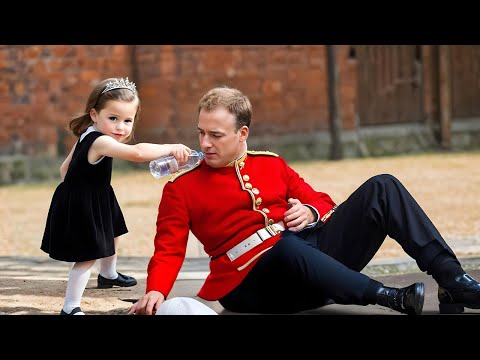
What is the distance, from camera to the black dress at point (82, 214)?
4.61 m

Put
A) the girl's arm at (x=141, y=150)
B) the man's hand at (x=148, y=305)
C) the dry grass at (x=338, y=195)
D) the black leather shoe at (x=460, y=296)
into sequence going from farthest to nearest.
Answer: the dry grass at (x=338, y=195)
the girl's arm at (x=141, y=150)
the black leather shoe at (x=460, y=296)
the man's hand at (x=148, y=305)

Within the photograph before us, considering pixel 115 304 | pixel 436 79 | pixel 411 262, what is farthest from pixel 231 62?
pixel 115 304

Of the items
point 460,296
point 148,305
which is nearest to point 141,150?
point 148,305

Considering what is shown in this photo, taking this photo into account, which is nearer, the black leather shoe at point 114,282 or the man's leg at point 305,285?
the man's leg at point 305,285

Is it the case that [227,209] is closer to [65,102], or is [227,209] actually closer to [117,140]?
[117,140]

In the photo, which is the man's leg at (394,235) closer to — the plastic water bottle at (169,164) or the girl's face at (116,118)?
the plastic water bottle at (169,164)

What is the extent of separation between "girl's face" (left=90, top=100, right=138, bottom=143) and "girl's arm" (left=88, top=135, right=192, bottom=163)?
101 mm

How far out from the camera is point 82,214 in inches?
184

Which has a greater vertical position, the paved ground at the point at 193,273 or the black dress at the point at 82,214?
the black dress at the point at 82,214

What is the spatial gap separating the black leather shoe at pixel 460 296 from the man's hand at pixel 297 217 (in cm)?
62

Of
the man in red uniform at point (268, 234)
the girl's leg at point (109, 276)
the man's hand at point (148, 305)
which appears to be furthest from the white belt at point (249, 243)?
the girl's leg at point (109, 276)

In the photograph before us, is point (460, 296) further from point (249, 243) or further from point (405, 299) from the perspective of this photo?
point (249, 243)

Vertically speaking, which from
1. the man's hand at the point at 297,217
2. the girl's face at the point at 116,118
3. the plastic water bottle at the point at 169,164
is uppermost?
the girl's face at the point at 116,118

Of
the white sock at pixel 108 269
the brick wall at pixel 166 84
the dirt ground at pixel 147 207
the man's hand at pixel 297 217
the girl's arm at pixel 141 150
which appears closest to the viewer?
the man's hand at pixel 297 217
